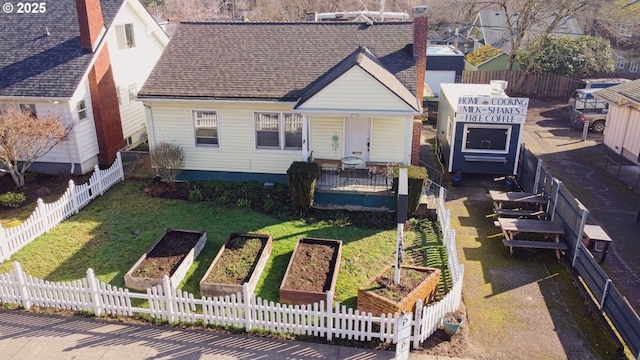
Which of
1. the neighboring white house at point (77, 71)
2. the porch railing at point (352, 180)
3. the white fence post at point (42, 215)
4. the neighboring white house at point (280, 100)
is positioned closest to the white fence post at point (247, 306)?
the porch railing at point (352, 180)

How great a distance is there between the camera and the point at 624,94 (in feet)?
66.4

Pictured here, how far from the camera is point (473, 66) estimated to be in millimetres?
36781

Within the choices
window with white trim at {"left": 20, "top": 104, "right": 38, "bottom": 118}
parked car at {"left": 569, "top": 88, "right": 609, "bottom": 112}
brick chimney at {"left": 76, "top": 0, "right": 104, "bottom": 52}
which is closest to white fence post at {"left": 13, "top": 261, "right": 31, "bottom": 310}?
window with white trim at {"left": 20, "top": 104, "right": 38, "bottom": 118}

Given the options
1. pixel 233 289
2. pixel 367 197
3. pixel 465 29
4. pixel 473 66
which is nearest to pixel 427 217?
pixel 367 197

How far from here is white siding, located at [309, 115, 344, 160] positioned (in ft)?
54.6

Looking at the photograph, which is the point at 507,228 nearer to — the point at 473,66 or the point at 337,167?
the point at 337,167

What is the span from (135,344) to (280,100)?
945 cm

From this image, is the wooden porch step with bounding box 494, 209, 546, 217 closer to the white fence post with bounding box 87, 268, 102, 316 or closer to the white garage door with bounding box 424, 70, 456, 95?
the white fence post with bounding box 87, 268, 102, 316

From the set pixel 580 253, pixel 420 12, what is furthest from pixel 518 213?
pixel 420 12

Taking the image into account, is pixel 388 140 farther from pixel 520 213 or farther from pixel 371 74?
pixel 520 213

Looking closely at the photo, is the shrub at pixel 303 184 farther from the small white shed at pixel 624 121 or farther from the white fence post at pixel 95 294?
the small white shed at pixel 624 121

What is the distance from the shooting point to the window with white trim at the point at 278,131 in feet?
55.9

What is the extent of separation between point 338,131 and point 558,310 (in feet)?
29.7

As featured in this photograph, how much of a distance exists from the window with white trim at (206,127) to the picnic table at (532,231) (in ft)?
34.5
